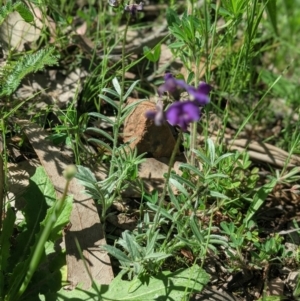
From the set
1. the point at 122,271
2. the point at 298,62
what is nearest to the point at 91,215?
the point at 122,271

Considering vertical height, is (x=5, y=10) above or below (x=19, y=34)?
above

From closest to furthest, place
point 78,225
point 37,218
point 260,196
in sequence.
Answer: point 37,218
point 78,225
point 260,196

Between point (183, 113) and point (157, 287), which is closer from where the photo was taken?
point (183, 113)

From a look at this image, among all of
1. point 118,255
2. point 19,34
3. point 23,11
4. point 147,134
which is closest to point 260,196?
point 147,134

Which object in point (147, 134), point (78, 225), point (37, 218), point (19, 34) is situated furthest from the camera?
point (19, 34)

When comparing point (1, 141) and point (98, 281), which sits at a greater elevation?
point (1, 141)

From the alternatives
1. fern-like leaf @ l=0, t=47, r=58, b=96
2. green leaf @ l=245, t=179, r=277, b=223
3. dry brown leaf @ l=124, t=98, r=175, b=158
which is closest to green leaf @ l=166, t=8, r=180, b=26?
dry brown leaf @ l=124, t=98, r=175, b=158

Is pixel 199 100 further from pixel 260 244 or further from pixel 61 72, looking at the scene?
pixel 61 72

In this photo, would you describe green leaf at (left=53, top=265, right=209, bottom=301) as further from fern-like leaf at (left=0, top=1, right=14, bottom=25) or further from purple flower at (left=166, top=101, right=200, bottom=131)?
fern-like leaf at (left=0, top=1, right=14, bottom=25)

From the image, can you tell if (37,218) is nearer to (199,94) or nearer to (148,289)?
(148,289)
